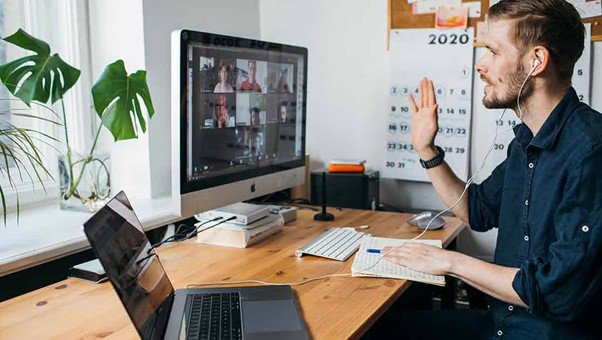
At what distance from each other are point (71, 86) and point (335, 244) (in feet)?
2.91

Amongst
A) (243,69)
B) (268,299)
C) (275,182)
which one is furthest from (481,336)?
(243,69)

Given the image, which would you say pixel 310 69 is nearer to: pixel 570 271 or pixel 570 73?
pixel 570 73

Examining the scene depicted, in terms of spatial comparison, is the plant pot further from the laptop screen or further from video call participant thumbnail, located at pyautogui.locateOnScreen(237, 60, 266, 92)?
the laptop screen

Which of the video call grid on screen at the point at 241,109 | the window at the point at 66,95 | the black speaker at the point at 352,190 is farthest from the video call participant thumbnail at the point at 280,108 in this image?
the window at the point at 66,95

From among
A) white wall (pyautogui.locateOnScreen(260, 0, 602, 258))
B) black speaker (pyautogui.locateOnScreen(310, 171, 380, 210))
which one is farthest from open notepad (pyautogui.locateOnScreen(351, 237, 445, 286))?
white wall (pyautogui.locateOnScreen(260, 0, 602, 258))

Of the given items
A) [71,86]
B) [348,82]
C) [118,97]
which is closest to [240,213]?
[118,97]

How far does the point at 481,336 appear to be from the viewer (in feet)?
4.96

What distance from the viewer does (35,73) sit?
1.59 m

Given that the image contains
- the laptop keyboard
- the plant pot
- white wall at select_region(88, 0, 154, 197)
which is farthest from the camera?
white wall at select_region(88, 0, 154, 197)

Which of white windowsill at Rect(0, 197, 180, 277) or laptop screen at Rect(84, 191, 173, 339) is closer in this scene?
laptop screen at Rect(84, 191, 173, 339)

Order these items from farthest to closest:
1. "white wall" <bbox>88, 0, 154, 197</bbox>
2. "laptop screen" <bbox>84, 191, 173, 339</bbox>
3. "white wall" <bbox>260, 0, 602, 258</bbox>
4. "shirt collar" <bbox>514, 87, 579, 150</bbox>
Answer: "white wall" <bbox>260, 0, 602, 258</bbox> → "white wall" <bbox>88, 0, 154, 197</bbox> → "shirt collar" <bbox>514, 87, 579, 150</bbox> → "laptop screen" <bbox>84, 191, 173, 339</bbox>

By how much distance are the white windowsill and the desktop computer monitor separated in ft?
0.78

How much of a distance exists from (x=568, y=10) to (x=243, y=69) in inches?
33.1

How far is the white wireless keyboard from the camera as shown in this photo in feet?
5.11
